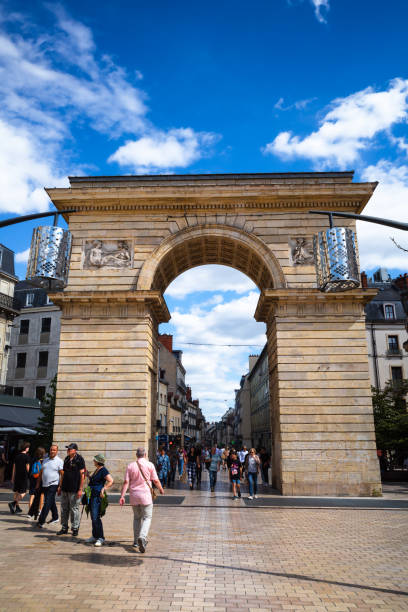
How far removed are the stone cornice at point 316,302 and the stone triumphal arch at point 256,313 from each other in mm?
43

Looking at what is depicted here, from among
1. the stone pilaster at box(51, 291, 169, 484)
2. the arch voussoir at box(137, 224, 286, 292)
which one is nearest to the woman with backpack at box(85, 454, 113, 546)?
the stone pilaster at box(51, 291, 169, 484)

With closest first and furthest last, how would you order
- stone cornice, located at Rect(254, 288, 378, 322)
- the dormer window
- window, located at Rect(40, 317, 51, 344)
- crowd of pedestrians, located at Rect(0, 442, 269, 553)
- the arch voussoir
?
crowd of pedestrians, located at Rect(0, 442, 269, 553)
stone cornice, located at Rect(254, 288, 378, 322)
the arch voussoir
window, located at Rect(40, 317, 51, 344)
the dormer window

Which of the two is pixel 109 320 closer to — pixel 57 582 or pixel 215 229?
pixel 215 229

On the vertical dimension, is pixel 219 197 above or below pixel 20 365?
above

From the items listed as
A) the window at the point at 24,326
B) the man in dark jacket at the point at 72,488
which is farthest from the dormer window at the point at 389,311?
the man in dark jacket at the point at 72,488

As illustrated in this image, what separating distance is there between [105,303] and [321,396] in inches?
379

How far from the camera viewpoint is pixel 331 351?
1898 cm

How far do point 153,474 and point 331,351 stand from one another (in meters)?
11.7

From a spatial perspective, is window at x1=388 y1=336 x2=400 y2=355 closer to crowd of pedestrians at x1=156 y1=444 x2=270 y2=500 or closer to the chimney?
crowd of pedestrians at x1=156 y1=444 x2=270 y2=500

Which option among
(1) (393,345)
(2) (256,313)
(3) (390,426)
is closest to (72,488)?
(2) (256,313)

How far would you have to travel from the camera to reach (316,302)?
1938 cm

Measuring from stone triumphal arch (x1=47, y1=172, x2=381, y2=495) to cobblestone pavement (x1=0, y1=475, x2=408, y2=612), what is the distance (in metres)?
5.63

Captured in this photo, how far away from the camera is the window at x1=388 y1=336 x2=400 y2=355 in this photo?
→ 39438 millimetres

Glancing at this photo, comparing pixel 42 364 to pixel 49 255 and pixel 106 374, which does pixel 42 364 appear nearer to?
pixel 106 374
